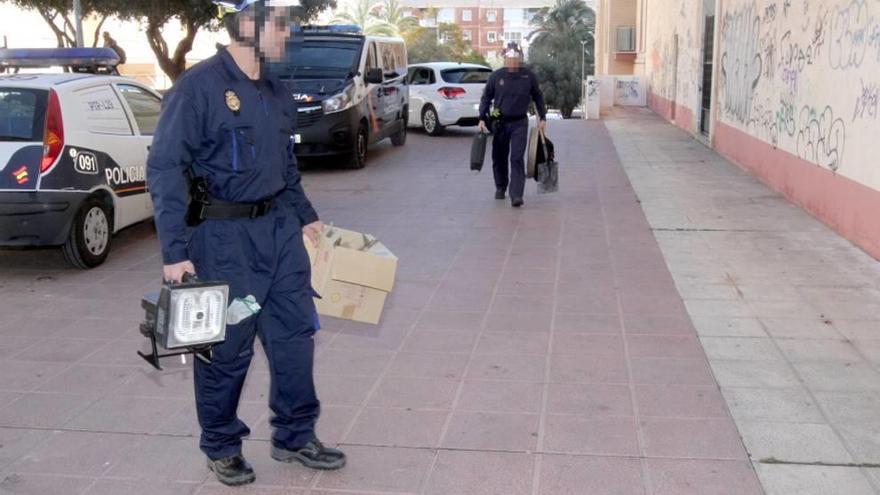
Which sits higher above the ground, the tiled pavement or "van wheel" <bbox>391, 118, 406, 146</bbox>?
"van wheel" <bbox>391, 118, 406, 146</bbox>

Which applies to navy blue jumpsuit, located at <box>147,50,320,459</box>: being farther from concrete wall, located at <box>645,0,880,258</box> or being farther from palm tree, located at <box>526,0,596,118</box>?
palm tree, located at <box>526,0,596,118</box>

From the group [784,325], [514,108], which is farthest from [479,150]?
[784,325]

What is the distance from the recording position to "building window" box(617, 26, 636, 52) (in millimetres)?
38906

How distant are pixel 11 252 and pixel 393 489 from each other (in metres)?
6.08

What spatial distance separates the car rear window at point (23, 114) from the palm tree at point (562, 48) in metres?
47.0

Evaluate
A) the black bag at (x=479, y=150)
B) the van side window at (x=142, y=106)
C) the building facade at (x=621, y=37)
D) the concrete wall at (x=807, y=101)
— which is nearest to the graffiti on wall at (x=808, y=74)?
the concrete wall at (x=807, y=101)

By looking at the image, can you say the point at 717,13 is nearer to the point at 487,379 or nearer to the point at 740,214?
the point at 740,214

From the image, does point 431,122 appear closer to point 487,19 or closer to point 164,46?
point 164,46

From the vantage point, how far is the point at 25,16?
116ft

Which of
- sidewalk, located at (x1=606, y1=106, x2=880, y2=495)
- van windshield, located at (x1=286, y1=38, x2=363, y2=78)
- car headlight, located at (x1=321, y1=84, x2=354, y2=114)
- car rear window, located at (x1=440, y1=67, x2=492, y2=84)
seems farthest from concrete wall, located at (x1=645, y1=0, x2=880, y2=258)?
van windshield, located at (x1=286, y1=38, x2=363, y2=78)

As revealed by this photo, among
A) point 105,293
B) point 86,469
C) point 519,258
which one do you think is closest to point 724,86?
point 519,258

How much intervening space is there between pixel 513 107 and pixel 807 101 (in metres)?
3.25

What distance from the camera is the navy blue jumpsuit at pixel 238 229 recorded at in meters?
3.58

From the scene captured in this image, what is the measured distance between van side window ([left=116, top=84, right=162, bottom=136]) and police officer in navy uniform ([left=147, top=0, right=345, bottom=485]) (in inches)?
209
